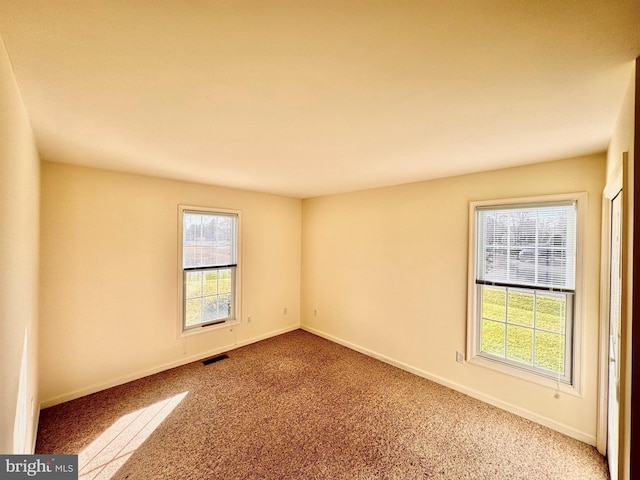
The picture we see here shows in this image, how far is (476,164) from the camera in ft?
8.53

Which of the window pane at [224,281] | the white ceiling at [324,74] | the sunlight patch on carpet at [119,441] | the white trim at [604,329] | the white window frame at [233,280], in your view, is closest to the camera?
the white ceiling at [324,74]

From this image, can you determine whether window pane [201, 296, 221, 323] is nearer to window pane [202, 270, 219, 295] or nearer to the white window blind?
window pane [202, 270, 219, 295]

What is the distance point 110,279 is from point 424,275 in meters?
3.61

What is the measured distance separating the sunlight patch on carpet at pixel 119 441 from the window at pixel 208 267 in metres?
1.10

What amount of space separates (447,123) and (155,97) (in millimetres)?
1716

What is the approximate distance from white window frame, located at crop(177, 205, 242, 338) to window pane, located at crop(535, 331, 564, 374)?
11.9 feet

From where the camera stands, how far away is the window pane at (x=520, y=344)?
8.48ft

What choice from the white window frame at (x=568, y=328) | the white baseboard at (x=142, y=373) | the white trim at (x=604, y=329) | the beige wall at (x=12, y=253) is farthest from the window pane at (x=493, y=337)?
the beige wall at (x=12, y=253)

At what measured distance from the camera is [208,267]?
149 inches

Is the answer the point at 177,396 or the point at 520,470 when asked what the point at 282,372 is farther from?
the point at 520,470

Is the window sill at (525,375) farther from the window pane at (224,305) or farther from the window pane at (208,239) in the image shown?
the window pane at (208,239)

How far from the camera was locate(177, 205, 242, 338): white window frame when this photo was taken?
3492 millimetres

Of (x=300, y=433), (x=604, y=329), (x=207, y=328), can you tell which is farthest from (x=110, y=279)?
(x=604, y=329)

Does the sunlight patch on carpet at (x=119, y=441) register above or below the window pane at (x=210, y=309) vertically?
below
